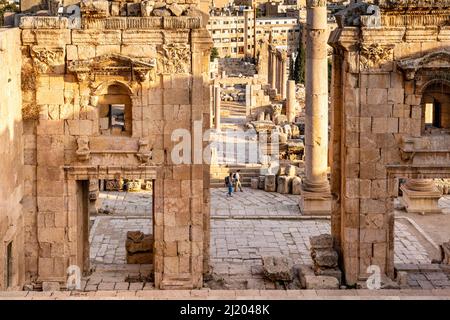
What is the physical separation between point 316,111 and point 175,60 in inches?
379

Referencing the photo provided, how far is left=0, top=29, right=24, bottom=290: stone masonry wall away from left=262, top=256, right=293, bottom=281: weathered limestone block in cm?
580

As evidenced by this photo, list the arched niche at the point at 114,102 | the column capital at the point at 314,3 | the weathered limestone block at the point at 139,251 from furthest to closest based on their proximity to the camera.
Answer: the column capital at the point at 314,3, the weathered limestone block at the point at 139,251, the arched niche at the point at 114,102

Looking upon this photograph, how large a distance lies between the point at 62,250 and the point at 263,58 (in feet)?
190

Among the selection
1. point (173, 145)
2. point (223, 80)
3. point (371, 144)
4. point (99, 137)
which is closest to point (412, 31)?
point (371, 144)

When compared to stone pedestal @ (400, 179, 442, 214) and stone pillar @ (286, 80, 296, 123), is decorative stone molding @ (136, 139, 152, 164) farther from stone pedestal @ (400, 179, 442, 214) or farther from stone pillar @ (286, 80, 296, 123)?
stone pillar @ (286, 80, 296, 123)

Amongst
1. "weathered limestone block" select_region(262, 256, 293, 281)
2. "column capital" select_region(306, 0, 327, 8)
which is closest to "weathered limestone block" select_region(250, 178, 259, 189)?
"column capital" select_region(306, 0, 327, 8)

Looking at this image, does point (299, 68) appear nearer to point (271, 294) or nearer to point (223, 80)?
point (223, 80)

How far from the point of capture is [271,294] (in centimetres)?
1128

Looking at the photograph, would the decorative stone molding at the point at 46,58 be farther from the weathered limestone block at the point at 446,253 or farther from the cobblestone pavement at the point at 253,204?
the weathered limestone block at the point at 446,253

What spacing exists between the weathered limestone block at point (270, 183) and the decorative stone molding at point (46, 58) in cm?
1411

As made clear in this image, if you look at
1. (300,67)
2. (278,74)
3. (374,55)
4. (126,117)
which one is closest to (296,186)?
(374,55)

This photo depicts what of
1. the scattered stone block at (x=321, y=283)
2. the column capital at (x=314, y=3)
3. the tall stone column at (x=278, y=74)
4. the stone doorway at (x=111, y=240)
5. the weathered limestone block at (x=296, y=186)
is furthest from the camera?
the tall stone column at (x=278, y=74)

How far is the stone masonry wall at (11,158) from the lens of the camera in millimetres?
15539

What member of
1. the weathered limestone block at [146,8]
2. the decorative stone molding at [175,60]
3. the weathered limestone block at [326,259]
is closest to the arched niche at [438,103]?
the weathered limestone block at [326,259]
